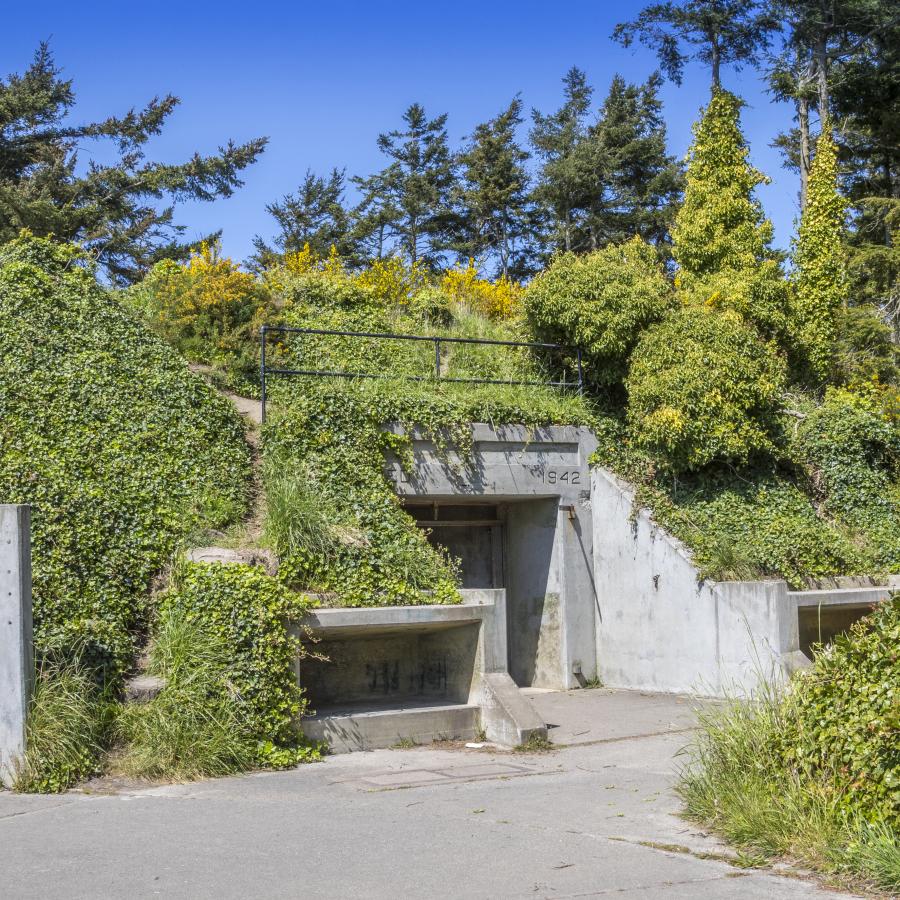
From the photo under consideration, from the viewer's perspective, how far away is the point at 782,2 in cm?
2838

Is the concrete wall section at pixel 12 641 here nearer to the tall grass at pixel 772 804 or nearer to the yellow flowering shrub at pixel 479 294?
the tall grass at pixel 772 804

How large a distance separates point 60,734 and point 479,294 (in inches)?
619

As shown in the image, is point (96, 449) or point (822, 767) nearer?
point (822, 767)

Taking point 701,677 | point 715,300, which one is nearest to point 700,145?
point 715,300

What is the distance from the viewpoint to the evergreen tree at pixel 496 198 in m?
38.0

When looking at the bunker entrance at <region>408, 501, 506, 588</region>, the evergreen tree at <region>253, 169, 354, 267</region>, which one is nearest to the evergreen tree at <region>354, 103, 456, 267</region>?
the evergreen tree at <region>253, 169, 354, 267</region>

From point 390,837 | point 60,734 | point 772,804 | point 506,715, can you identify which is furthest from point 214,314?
point 772,804

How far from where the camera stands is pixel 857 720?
20.2ft

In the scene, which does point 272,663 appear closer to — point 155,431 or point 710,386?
point 155,431

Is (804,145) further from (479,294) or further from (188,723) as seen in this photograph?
(188,723)

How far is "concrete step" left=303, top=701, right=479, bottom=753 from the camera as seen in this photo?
1042 cm

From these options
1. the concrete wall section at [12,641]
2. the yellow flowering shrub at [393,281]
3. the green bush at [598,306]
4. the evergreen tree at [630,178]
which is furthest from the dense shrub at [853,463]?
the evergreen tree at [630,178]

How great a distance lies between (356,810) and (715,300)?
12.6 metres

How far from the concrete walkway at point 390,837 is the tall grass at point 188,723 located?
317 mm
